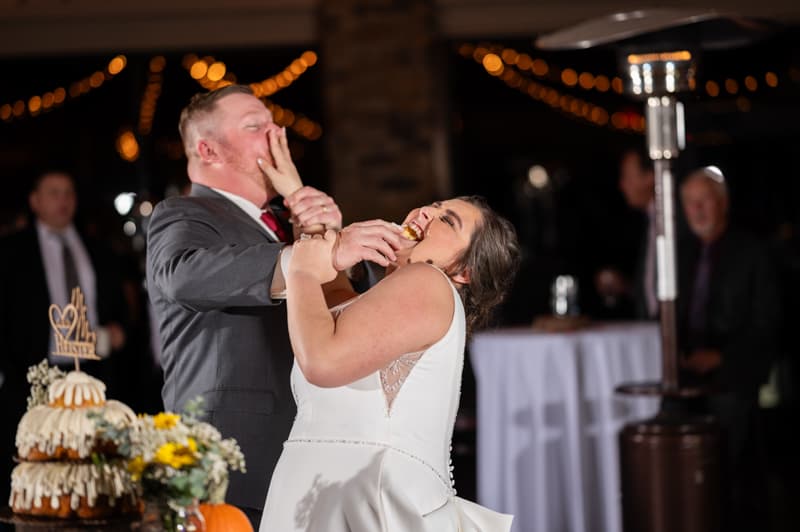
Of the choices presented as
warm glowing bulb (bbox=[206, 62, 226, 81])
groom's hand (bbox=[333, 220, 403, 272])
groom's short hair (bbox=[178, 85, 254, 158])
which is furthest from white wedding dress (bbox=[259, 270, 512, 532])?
warm glowing bulb (bbox=[206, 62, 226, 81])

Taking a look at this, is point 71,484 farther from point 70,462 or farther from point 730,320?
point 730,320

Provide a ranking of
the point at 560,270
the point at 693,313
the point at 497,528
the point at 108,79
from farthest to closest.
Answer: the point at 108,79
the point at 560,270
the point at 693,313
the point at 497,528

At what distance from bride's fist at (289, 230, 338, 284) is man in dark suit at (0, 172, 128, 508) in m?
2.82

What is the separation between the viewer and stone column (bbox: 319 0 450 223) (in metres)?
7.70

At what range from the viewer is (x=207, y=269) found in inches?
98.5

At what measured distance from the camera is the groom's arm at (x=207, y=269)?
247 centimetres

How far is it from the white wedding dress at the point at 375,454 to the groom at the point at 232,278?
0.97 ft

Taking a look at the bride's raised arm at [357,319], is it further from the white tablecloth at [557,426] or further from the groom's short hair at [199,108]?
the white tablecloth at [557,426]

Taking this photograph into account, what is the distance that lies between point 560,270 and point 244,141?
542 cm

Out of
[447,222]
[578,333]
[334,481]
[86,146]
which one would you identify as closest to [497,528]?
[334,481]

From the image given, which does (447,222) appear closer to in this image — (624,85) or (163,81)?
(624,85)

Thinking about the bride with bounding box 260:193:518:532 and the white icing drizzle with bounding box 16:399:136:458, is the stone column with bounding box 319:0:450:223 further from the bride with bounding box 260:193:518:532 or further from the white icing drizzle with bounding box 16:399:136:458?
the white icing drizzle with bounding box 16:399:136:458

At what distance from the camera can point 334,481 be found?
2.27 metres

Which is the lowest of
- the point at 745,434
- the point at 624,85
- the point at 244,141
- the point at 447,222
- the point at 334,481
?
the point at 745,434
